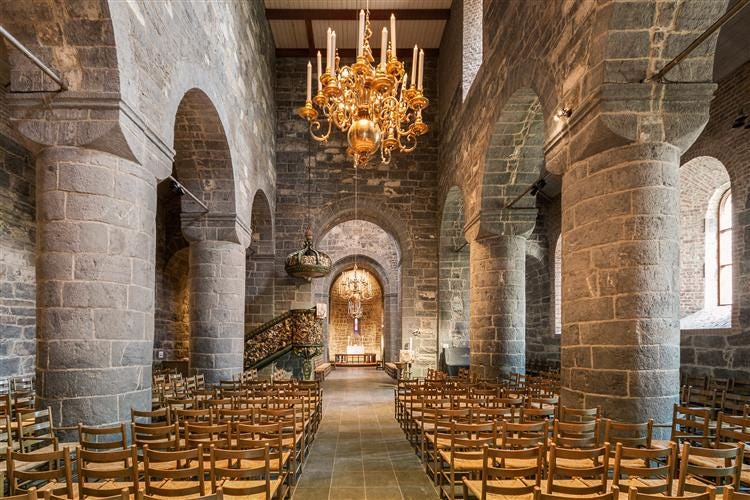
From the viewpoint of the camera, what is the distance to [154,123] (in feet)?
20.2

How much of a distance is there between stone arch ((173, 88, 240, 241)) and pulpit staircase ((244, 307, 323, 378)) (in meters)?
3.92

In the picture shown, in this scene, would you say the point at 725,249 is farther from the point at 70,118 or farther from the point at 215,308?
the point at 70,118

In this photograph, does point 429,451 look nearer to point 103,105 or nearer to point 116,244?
point 116,244

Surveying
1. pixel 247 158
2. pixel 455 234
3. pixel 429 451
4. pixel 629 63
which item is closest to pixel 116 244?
pixel 429 451

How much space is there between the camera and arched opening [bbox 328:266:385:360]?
2647 centimetres

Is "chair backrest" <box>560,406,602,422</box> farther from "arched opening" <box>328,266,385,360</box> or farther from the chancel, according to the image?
"arched opening" <box>328,266,385,360</box>

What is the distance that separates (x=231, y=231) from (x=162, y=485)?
21.8 feet

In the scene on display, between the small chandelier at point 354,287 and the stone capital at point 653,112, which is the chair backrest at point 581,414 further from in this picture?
the small chandelier at point 354,287

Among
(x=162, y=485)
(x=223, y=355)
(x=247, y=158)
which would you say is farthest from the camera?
(x=247, y=158)

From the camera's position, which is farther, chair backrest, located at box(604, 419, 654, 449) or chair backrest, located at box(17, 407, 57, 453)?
chair backrest, located at box(604, 419, 654, 449)

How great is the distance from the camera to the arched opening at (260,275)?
50.2ft

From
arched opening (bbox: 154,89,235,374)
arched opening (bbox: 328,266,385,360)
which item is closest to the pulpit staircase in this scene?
arched opening (bbox: 154,89,235,374)

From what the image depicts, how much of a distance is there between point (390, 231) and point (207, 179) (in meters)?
7.79

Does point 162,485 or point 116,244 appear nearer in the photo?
point 162,485
